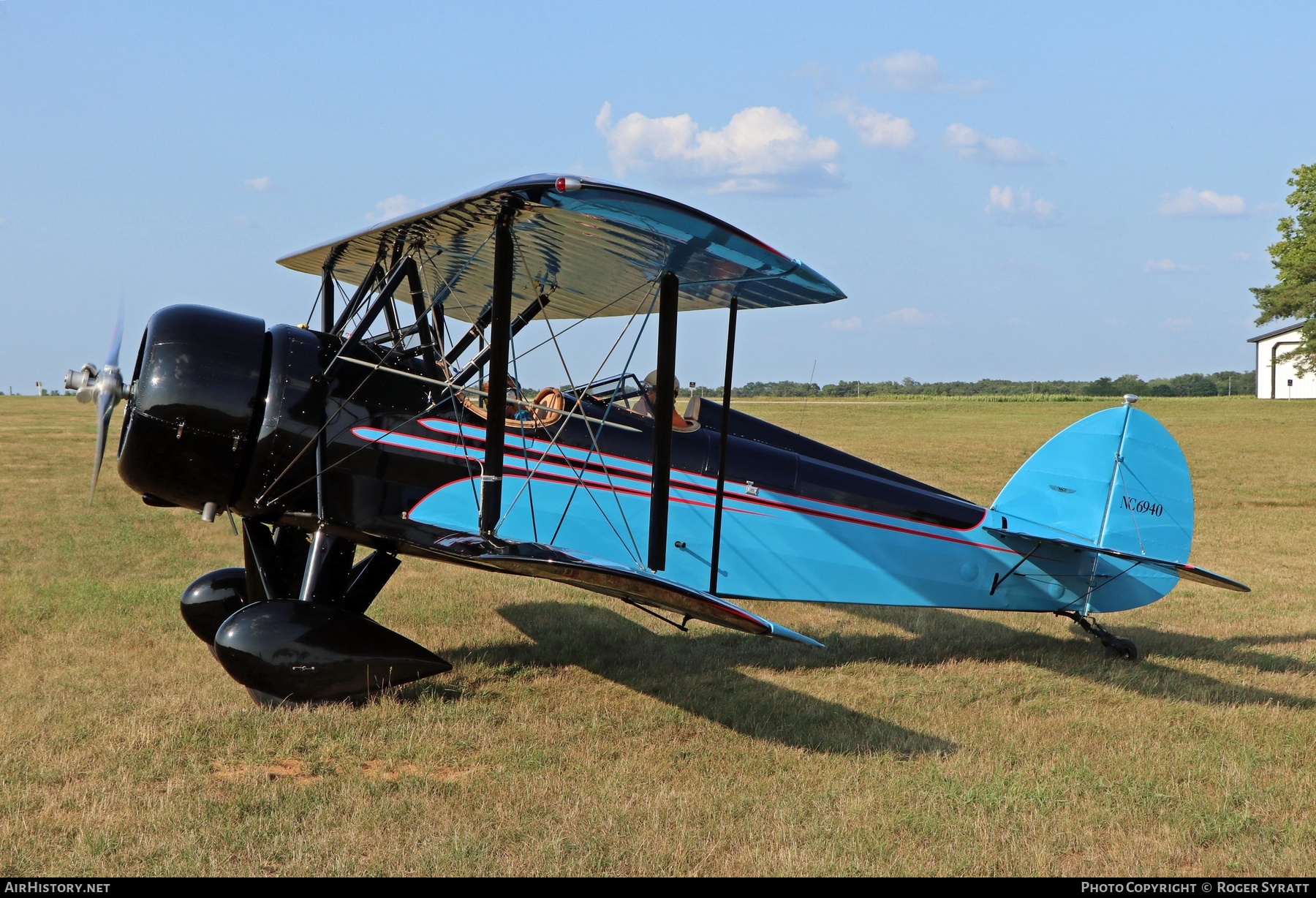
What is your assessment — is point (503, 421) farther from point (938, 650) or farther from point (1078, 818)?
point (938, 650)

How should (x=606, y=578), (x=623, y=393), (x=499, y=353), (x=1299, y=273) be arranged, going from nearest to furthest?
(x=606, y=578), (x=499, y=353), (x=623, y=393), (x=1299, y=273)

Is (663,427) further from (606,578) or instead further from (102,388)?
(102,388)

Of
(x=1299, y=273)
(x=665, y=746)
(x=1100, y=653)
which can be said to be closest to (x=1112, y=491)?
(x=1100, y=653)

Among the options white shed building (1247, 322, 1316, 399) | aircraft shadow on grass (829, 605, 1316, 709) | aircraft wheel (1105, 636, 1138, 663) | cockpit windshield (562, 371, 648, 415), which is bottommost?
aircraft shadow on grass (829, 605, 1316, 709)

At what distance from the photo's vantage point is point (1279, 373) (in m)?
57.8

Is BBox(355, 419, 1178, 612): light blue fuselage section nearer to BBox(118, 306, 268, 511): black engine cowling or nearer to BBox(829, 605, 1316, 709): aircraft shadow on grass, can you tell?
BBox(829, 605, 1316, 709): aircraft shadow on grass

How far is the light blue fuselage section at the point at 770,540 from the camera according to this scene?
5629 millimetres

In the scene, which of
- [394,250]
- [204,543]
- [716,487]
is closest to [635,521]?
[716,487]

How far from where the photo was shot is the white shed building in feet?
182

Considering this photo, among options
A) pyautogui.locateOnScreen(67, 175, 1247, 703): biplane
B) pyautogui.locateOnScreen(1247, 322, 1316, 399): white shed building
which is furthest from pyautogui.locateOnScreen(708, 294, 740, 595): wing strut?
pyautogui.locateOnScreen(1247, 322, 1316, 399): white shed building

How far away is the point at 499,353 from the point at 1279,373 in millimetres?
64770

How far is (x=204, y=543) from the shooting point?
10.7 meters

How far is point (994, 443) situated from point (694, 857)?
24.8 meters

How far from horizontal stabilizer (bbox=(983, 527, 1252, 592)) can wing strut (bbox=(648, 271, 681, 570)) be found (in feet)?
8.35
